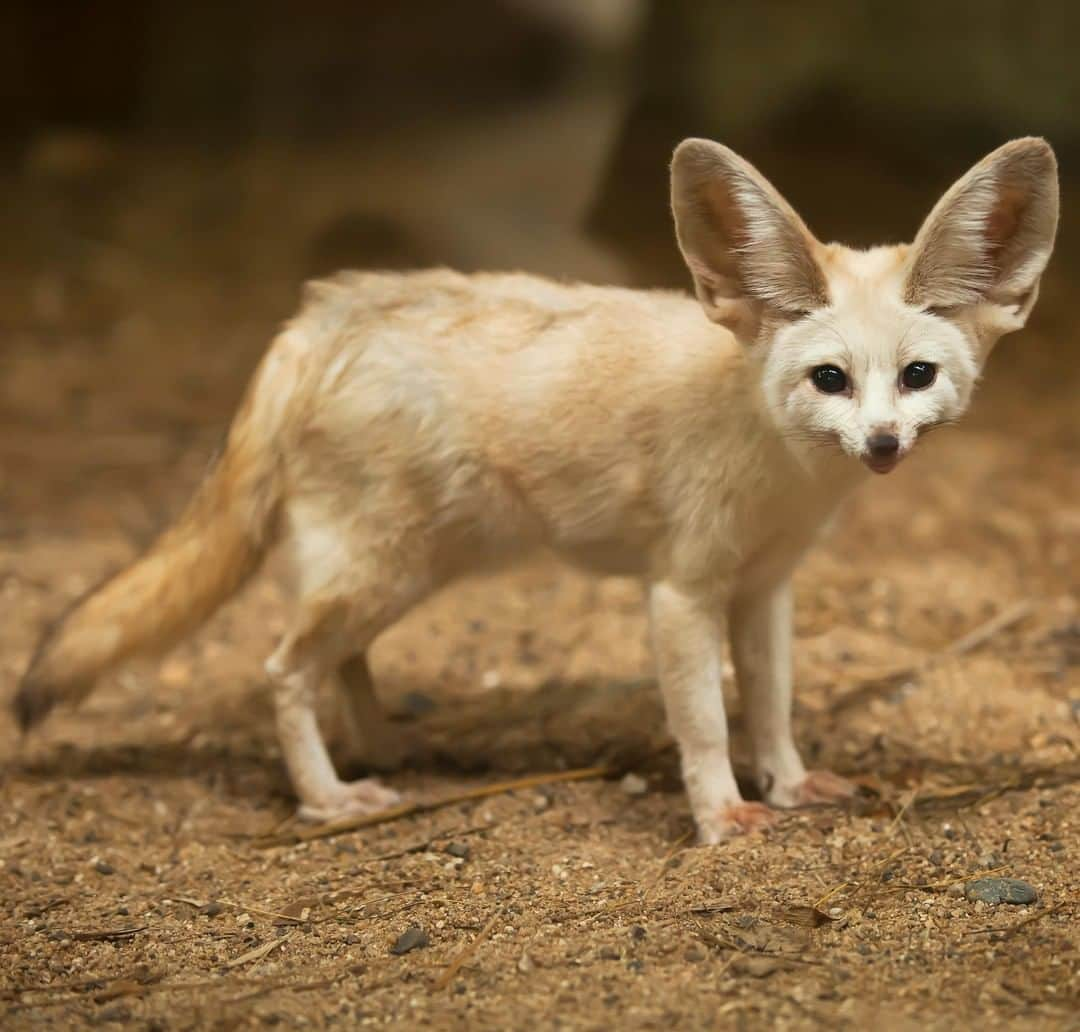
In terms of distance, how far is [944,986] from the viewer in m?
2.57

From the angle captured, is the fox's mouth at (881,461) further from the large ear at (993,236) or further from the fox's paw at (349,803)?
the fox's paw at (349,803)

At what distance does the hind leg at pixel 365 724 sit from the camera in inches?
159

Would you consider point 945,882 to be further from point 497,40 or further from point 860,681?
point 497,40

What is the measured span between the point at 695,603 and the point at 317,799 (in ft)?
3.72

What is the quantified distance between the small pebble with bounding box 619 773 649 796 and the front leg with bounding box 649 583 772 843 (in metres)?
0.38

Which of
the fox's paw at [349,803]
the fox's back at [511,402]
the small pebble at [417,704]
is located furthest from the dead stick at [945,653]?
the fox's paw at [349,803]

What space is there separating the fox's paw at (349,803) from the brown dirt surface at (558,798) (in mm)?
70

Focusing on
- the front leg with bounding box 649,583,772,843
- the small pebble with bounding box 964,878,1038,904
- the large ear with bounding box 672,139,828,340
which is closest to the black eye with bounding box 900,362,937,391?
the large ear with bounding box 672,139,828,340

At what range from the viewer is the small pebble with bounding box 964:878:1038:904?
2934 millimetres

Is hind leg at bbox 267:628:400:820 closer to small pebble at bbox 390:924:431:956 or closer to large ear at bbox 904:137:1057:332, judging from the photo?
small pebble at bbox 390:924:431:956

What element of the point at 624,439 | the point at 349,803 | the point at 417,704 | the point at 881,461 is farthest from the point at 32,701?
the point at 881,461

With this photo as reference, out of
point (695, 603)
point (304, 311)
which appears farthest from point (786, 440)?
point (304, 311)

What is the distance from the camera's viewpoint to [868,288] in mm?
2979

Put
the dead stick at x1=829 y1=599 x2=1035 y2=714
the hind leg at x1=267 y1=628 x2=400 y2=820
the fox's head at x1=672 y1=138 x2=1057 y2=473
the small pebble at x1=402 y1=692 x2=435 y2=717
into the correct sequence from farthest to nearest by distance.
Answer: the small pebble at x1=402 y1=692 x2=435 y2=717 → the dead stick at x1=829 y1=599 x2=1035 y2=714 → the hind leg at x1=267 y1=628 x2=400 y2=820 → the fox's head at x1=672 y1=138 x2=1057 y2=473
